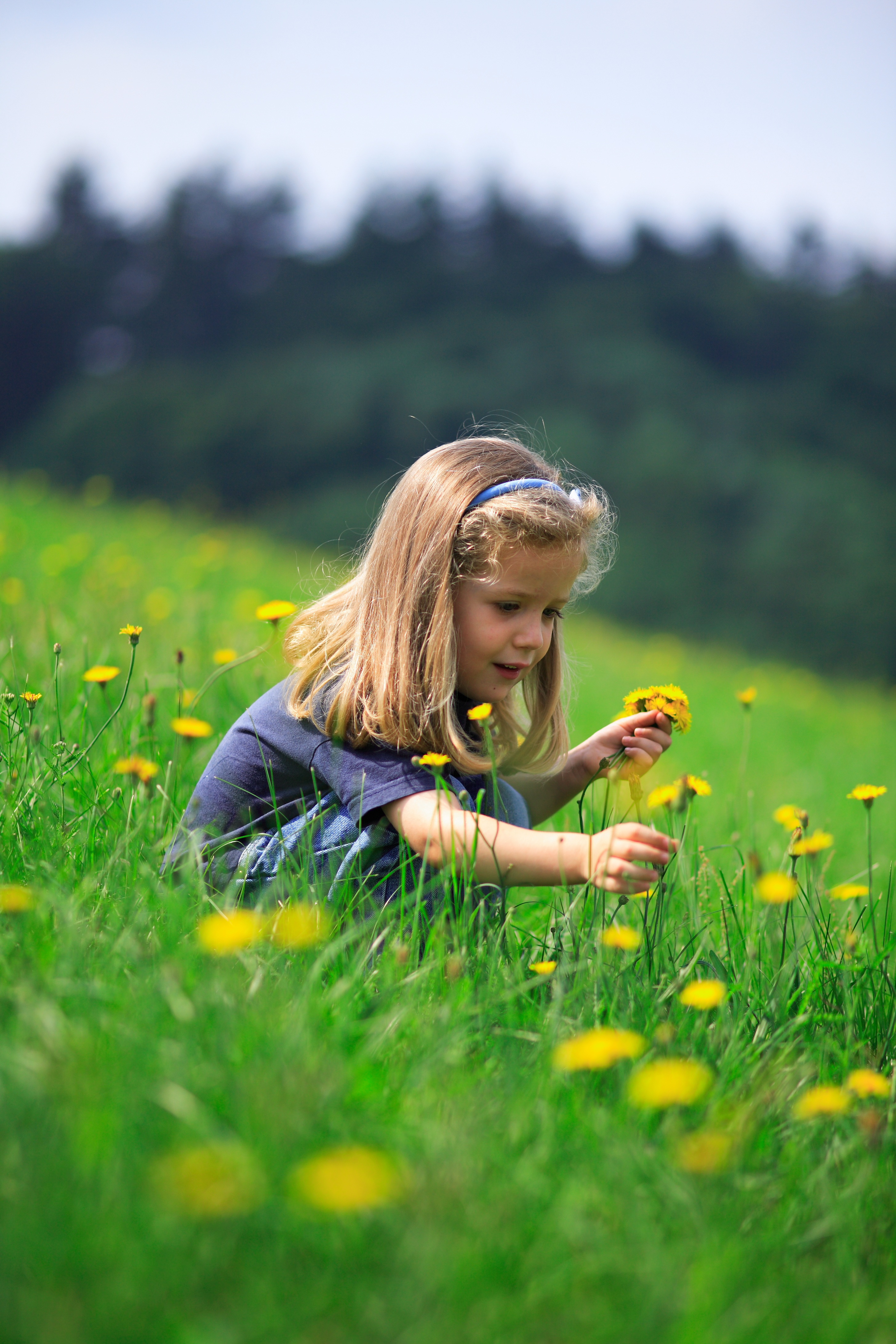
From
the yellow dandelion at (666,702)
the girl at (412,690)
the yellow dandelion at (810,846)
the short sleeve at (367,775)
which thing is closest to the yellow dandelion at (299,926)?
the girl at (412,690)

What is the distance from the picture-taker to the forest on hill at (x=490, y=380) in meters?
17.8

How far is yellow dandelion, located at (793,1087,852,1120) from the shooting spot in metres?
0.97

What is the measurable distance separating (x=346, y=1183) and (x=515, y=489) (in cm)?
130

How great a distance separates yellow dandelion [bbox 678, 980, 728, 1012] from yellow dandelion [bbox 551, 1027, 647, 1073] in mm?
117

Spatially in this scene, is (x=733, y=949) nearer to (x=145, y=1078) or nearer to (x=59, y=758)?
(x=145, y=1078)

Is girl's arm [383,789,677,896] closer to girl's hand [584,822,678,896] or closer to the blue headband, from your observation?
girl's hand [584,822,678,896]

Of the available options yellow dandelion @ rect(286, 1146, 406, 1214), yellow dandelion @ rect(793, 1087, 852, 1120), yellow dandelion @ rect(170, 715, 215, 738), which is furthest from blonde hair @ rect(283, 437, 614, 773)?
yellow dandelion @ rect(286, 1146, 406, 1214)

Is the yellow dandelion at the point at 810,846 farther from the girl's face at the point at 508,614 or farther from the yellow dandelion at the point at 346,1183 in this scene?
the yellow dandelion at the point at 346,1183

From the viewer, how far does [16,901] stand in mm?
1072

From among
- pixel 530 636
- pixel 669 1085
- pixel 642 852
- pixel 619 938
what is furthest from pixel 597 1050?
pixel 530 636

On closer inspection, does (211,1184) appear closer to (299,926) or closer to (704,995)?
(299,926)

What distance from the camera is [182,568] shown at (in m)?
4.75

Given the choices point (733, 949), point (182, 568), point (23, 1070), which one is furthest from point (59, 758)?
point (182, 568)

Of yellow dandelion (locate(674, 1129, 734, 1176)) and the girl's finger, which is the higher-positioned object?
the girl's finger
